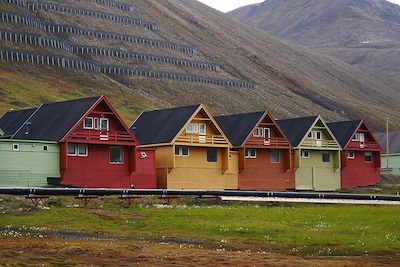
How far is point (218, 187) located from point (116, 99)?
8424 cm

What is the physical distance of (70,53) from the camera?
192 metres

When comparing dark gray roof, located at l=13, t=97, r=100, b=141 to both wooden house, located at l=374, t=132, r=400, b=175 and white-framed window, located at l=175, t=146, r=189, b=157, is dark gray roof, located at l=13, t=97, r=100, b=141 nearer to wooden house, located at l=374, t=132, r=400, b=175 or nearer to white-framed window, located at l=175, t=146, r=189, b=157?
white-framed window, located at l=175, t=146, r=189, b=157

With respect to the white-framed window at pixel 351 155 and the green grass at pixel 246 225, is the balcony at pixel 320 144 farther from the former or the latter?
the green grass at pixel 246 225

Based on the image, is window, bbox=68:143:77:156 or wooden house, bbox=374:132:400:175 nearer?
window, bbox=68:143:77:156

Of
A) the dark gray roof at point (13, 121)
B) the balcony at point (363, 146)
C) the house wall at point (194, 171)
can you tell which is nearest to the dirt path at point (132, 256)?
the house wall at point (194, 171)

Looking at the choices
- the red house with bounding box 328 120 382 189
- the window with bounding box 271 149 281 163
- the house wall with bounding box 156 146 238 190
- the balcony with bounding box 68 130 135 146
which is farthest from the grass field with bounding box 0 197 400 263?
the red house with bounding box 328 120 382 189

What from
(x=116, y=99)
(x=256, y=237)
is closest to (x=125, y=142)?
(x=256, y=237)

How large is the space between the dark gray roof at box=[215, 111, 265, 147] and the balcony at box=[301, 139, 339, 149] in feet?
23.2

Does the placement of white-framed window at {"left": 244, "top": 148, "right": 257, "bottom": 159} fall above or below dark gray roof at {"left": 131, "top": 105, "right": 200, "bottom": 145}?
below

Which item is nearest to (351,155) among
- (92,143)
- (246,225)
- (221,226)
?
(92,143)

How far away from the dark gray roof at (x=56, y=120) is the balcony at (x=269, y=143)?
61.7 ft

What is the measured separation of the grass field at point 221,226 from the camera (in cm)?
3528

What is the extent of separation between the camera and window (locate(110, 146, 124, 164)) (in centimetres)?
7431

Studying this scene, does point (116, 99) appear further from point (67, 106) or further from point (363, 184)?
point (67, 106)
